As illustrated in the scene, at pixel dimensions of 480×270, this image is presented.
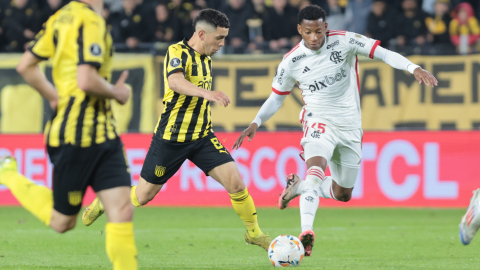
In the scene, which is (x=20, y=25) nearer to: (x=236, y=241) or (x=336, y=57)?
(x=236, y=241)

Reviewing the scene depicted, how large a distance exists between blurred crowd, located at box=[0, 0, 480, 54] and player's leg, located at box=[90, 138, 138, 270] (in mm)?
8262

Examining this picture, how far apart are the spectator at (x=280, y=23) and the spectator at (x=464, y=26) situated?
122 inches

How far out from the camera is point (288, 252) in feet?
18.0

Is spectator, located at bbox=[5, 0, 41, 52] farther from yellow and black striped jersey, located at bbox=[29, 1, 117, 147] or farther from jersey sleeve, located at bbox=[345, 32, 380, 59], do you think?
yellow and black striped jersey, located at bbox=[29, 1, 117, 147]

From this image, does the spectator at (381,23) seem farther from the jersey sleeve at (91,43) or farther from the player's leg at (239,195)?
the jersey sleeve at (91,43)

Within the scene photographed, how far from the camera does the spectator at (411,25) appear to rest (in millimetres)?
12648

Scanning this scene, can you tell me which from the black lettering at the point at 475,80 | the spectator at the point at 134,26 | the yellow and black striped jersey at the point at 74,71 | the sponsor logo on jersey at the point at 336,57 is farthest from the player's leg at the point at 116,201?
the spectator at the point at 134,26

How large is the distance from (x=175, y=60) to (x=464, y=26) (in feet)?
27.4

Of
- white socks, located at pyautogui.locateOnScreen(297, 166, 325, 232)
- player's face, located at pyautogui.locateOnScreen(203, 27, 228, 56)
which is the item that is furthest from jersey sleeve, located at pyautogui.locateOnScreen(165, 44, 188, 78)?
white socks, located at pyautogui.locateOnScreen(297, 166, 325, 232)

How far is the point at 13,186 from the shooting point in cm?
470

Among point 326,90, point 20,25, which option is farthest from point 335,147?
point 20,25

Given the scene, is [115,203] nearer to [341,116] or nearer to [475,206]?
[475,206]

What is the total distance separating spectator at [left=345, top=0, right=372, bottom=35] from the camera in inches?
509

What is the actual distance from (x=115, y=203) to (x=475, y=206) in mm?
2634
